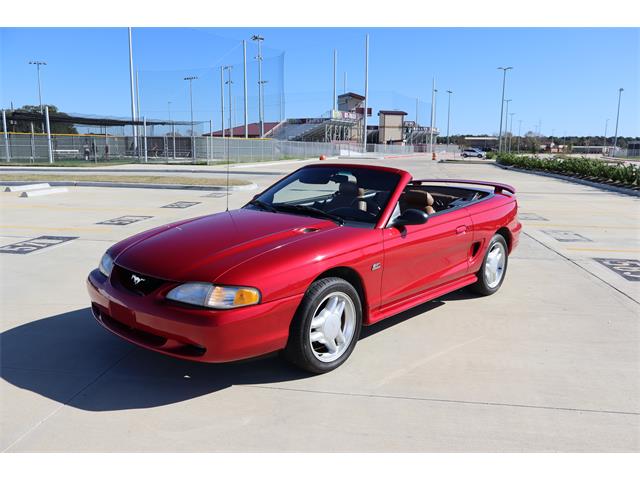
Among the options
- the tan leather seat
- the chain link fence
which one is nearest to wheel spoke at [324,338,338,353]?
the tan leather seat

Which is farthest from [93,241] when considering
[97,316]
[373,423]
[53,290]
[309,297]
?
[373,423]

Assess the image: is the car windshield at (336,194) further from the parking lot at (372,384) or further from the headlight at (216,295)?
the headlight at (216,295)

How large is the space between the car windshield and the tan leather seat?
59cm

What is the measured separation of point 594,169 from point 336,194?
22387mm

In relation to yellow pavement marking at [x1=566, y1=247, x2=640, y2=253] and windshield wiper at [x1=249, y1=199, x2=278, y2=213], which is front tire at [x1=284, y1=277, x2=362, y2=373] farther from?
yellow pavement marking at [x1=566, y1=247, x2=640, y2=253]

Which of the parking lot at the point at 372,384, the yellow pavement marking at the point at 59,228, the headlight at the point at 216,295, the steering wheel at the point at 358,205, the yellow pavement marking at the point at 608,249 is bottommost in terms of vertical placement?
the parking lot at the point at 372,384

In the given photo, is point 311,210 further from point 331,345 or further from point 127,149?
point 127,149

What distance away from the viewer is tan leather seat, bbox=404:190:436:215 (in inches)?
206

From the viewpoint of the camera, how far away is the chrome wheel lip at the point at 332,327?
12.1 feet

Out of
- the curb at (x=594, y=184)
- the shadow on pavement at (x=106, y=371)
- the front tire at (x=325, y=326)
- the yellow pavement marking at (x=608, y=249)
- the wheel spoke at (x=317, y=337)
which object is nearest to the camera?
the shadow on pavement at (x=106, y=371)

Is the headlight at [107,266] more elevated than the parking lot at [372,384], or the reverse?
the headlight at [107,266]

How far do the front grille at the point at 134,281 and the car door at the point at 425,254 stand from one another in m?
1.68

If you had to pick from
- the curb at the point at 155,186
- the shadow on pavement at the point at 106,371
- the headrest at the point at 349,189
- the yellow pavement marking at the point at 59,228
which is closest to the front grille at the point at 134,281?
the shadow on pavement at the point at 106,371
